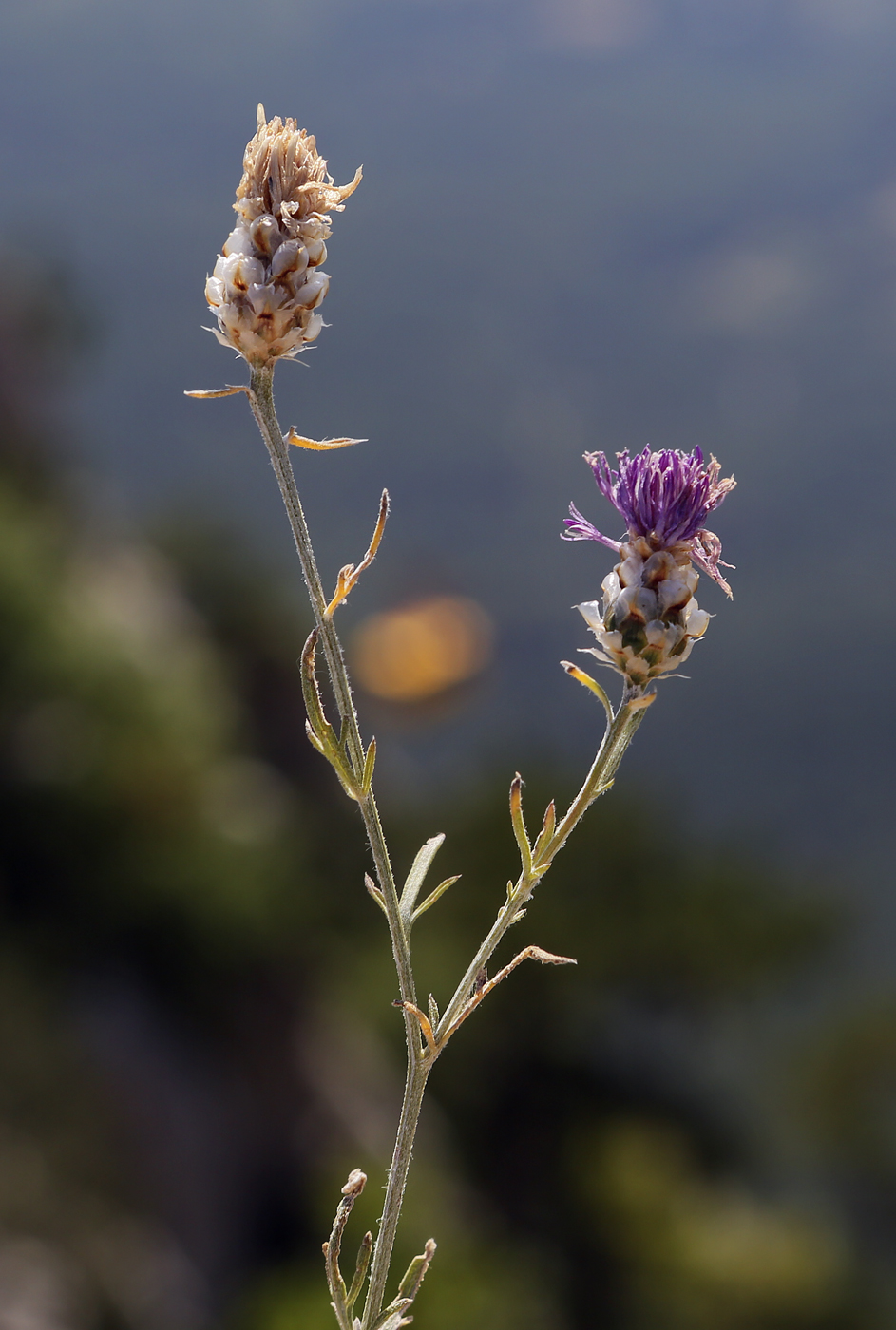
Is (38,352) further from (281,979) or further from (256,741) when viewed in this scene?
(281,979)

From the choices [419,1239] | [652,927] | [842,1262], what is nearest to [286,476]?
[419,1239]

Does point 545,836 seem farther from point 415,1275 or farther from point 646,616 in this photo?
point 415,1275

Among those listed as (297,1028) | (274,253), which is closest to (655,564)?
(274,253)

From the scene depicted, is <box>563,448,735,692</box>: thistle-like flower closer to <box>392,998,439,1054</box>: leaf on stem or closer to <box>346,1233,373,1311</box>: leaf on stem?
<box>392,998,439,1054</box>: leaf on stem

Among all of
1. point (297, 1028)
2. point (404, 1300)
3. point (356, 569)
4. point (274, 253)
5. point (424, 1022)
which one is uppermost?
point (274, 253)

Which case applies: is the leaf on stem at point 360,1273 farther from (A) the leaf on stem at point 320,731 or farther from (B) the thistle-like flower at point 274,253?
(B) the thistle-like flower at point 274,253

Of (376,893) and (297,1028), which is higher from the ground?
(376,893)

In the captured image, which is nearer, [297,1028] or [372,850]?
[372,850]
